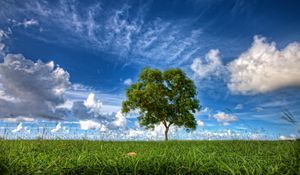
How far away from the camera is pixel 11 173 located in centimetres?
506

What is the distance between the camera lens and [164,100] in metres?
37.9

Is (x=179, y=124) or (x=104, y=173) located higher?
(x=179, y=124)

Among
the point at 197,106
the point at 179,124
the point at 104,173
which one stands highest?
the point at 197,106

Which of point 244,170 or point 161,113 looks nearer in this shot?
point 244,170

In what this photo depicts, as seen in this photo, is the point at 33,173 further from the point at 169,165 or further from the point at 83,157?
the point at 169,165

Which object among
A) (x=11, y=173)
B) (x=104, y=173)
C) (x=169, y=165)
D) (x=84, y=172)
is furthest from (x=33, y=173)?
(x=169, y=165)

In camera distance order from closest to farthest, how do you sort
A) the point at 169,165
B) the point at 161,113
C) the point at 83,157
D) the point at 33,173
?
the point at 33,173
the point at 169,165
the point at 83,157
the point at 161,113

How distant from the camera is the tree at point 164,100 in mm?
37844

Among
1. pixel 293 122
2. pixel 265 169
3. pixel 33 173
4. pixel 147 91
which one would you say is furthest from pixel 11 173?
pixel 147 91

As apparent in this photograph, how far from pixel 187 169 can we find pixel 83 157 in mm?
2268

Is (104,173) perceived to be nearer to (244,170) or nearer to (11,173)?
(11,173)

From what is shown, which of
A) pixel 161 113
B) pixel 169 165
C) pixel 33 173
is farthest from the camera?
pixel 161 113

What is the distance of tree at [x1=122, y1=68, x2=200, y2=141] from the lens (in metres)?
37.8

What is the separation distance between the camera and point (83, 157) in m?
6.27
